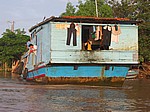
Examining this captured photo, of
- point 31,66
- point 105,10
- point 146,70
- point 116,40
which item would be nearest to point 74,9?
point 105,10

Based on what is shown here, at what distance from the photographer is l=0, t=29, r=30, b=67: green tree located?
36.7 m

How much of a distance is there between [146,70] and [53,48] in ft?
48.1

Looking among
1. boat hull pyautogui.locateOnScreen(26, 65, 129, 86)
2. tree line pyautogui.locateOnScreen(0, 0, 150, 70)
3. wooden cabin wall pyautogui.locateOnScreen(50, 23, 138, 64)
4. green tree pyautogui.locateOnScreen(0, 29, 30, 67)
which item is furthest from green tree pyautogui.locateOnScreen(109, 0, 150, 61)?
green tree pyautogui.locateOnScreen(0, 29, 30, 67)

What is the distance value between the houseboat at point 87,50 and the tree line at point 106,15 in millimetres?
5903

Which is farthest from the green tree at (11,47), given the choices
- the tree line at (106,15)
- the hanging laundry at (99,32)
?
the hanging laundry at (99,32)

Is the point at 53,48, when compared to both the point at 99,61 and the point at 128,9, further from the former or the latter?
the point at 128,9

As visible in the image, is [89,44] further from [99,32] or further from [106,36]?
[106,36]

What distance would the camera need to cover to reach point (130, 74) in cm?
2512

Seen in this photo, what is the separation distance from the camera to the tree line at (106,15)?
89.9 feet

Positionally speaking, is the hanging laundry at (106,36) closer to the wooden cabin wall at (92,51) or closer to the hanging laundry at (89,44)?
the wooden cabin wall at (92,51)

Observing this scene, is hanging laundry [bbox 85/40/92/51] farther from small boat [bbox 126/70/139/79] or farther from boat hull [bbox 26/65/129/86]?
small boat [bbox 126/70/139/79]

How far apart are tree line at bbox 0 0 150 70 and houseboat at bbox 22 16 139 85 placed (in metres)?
5.90

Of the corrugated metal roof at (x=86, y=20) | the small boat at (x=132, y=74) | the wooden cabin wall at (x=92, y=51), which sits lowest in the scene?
the small boat at (x=132, y=74)

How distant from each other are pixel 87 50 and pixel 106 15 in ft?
60.6
